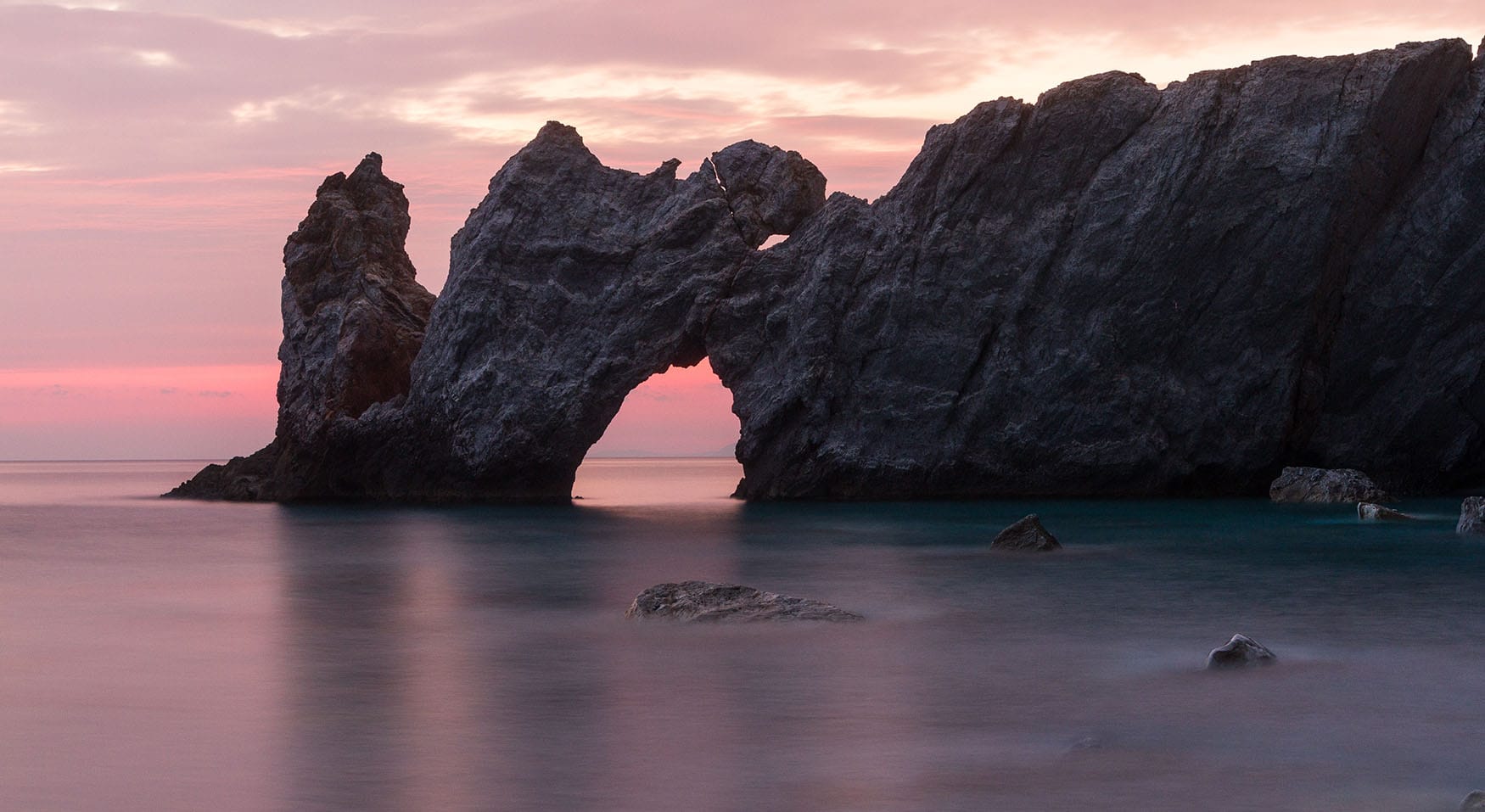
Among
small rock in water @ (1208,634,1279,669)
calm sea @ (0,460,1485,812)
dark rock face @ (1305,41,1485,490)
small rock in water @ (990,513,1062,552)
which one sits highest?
dark rock face @ (1305,41,1485,490)

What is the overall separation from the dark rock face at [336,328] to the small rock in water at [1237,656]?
165ft

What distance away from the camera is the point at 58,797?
34.7 ft

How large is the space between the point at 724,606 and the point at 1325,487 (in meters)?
40.0

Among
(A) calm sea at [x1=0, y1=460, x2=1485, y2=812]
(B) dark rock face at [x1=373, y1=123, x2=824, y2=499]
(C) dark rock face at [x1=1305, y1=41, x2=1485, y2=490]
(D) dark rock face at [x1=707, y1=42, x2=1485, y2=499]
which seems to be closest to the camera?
(A) calm sea at [x1=0, y1=460, x2=1485, y2=812]

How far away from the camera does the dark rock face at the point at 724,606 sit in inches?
753

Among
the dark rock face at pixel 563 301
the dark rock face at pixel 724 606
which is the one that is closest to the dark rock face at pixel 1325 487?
the dark rock face at pixel 563 301

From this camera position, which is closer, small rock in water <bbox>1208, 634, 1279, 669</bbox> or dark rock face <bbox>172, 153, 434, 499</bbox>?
small rock in water <bbox>1208, 634, 1279, 669</bbox>

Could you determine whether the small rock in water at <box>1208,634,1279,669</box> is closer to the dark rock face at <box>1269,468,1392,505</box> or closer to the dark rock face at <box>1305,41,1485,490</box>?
the dark rock face at <box>1269,468,1392,505</box>

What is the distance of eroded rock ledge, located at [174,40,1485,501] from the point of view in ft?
172

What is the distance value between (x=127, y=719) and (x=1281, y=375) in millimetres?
48895

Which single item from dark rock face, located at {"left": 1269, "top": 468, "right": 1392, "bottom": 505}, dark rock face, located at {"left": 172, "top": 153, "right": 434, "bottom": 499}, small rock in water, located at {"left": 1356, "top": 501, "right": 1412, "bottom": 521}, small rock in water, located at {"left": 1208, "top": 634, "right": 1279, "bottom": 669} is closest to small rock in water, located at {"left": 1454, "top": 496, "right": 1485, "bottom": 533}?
small rock in water, located at {"left": 1356, "top": 501, "right": 1412, "bottom": 521}

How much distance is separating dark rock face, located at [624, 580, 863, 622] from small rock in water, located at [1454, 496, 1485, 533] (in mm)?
22211

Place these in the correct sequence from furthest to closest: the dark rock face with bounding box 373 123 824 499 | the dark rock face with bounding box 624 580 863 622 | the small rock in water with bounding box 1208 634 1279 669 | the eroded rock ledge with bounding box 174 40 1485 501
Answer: the dark rock face with bounding box 373 123 824 499, the eroded rock ledge with bounding box 174 40 1485 501, the dark rock face with bounding box 624 580 863 622, the small rock in water with bounding box 1208 634 1279 669

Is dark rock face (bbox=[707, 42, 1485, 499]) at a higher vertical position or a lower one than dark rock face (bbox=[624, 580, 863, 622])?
higher
